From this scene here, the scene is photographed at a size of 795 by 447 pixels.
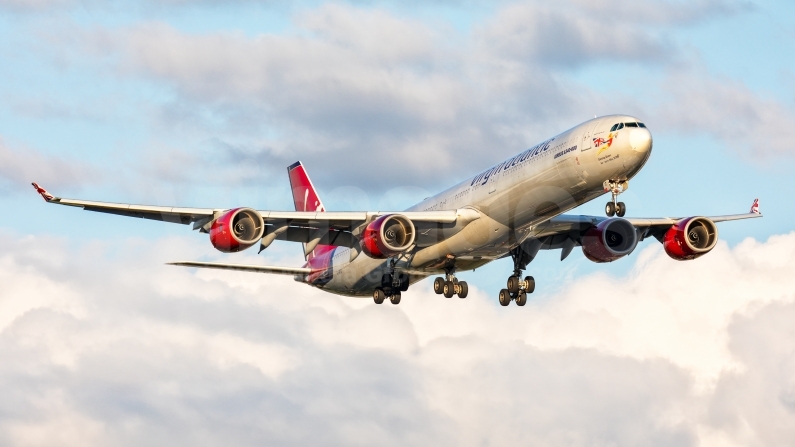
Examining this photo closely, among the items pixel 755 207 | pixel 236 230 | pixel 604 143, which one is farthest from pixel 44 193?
pixel 755 207

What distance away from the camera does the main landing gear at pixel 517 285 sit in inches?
2771

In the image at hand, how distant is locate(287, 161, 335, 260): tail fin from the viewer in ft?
277

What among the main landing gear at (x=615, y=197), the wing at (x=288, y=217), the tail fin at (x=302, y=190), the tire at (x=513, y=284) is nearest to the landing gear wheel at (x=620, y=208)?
the main landing gear at (x=615, y=197)

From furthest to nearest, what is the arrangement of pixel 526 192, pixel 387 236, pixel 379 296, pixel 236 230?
pixel 379 296
pixel 387 236
pixel 236 230
pixel 526 192

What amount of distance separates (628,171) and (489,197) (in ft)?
25.9

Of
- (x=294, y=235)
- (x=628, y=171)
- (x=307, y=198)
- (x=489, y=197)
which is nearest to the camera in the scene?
(x=628, y=171)

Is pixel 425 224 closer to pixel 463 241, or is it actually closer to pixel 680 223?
pixel 463 241

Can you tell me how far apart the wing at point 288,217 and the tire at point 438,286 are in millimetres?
6282

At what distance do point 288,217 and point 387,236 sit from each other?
5062mm

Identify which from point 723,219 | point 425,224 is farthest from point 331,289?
point 723,219

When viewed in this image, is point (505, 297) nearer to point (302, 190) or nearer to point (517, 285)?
point (517, 285)

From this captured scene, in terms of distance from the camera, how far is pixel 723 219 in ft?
241

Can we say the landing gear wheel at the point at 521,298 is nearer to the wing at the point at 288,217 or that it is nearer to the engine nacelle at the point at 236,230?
the wing at the point at 288,217

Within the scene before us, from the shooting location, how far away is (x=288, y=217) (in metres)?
62.8
